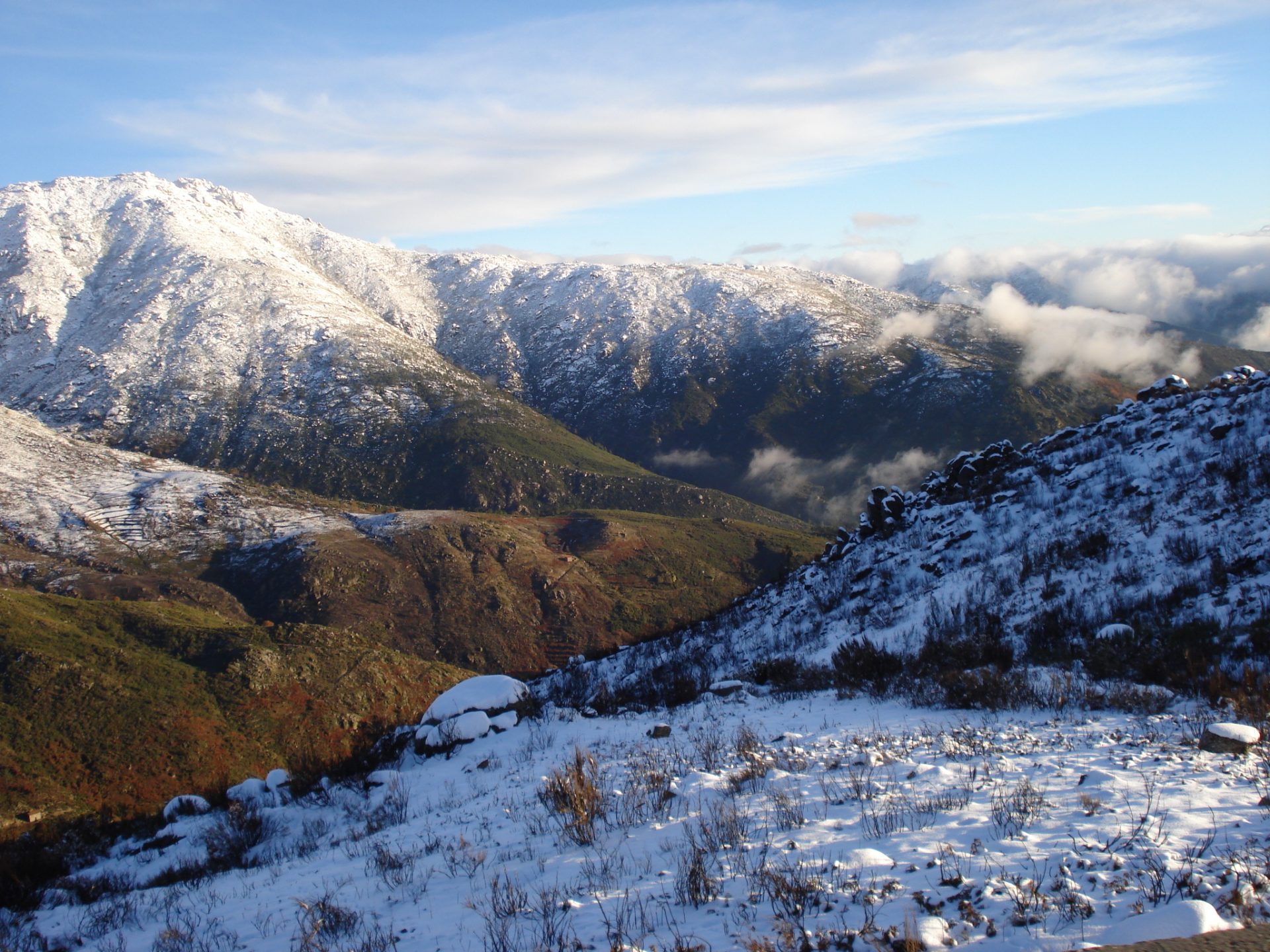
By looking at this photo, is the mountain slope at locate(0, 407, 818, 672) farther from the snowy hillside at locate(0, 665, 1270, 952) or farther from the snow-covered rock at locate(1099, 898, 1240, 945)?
the snow-covered rock at locate(1099, 898, 1240, 945)

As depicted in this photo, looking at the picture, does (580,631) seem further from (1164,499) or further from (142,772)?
(1164,499)

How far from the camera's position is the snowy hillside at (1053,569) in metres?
10.9

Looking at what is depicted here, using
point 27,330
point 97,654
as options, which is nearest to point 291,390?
A: point 27,330

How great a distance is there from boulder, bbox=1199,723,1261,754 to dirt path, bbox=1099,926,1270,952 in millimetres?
3560

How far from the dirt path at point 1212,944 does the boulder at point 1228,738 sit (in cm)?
356

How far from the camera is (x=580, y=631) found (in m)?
87.4

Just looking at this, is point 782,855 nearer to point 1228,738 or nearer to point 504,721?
point 1228,738

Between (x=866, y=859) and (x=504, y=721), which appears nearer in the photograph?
(x=866, y=859)

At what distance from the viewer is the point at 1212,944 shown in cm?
320

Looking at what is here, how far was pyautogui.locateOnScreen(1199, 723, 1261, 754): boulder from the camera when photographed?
6203mm

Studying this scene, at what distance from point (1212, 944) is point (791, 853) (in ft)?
7.98

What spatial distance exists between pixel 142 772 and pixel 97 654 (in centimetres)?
1087

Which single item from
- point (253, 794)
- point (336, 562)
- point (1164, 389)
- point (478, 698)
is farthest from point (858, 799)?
point (336, 562)

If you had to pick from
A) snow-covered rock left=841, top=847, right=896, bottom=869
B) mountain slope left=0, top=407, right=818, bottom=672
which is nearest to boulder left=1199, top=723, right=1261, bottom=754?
snow-covered rock left=841, top=847, right=896, bottom=869
